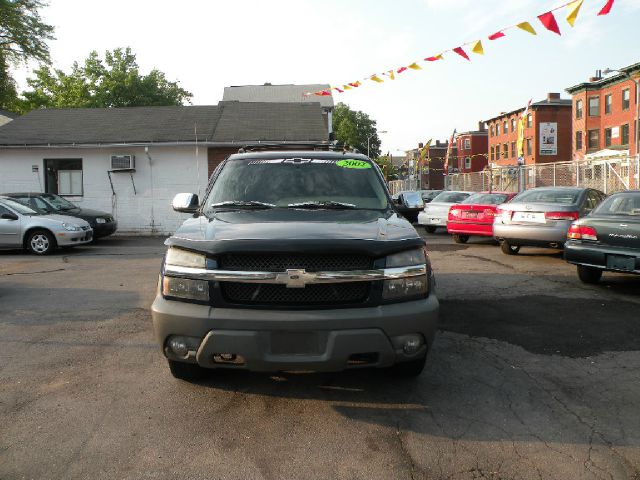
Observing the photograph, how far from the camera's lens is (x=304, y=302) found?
11.2 ft

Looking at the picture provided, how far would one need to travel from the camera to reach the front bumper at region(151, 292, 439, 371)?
3279mm

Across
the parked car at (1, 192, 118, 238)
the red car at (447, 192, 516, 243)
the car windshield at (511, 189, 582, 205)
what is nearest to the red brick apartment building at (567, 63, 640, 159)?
the red car at (447, 192, 516, 243)

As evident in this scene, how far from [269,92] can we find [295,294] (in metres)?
46.5

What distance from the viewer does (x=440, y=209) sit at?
17.6 meters

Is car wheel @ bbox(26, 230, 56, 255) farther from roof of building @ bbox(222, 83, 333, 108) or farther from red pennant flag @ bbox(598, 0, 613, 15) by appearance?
roof of building @ bbox(222, 83, 333, 108)

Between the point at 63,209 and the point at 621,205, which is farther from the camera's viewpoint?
the point at 63,209

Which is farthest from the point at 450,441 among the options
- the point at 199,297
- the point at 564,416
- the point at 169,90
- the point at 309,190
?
the point at 169,90

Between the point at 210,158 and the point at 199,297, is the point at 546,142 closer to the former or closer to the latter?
the point at 210,158

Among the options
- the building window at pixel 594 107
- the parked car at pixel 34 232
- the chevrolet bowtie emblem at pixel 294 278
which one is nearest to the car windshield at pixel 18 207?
the parked car at pixel 34 232

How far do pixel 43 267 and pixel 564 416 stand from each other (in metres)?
10.2

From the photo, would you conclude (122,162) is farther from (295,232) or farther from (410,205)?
(295,232)

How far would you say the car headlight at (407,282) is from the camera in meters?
3.46

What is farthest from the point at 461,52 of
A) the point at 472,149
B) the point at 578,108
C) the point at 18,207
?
the point at 472,149

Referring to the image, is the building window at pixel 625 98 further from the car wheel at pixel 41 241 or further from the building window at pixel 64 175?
the car wheel at pixel 41 241
